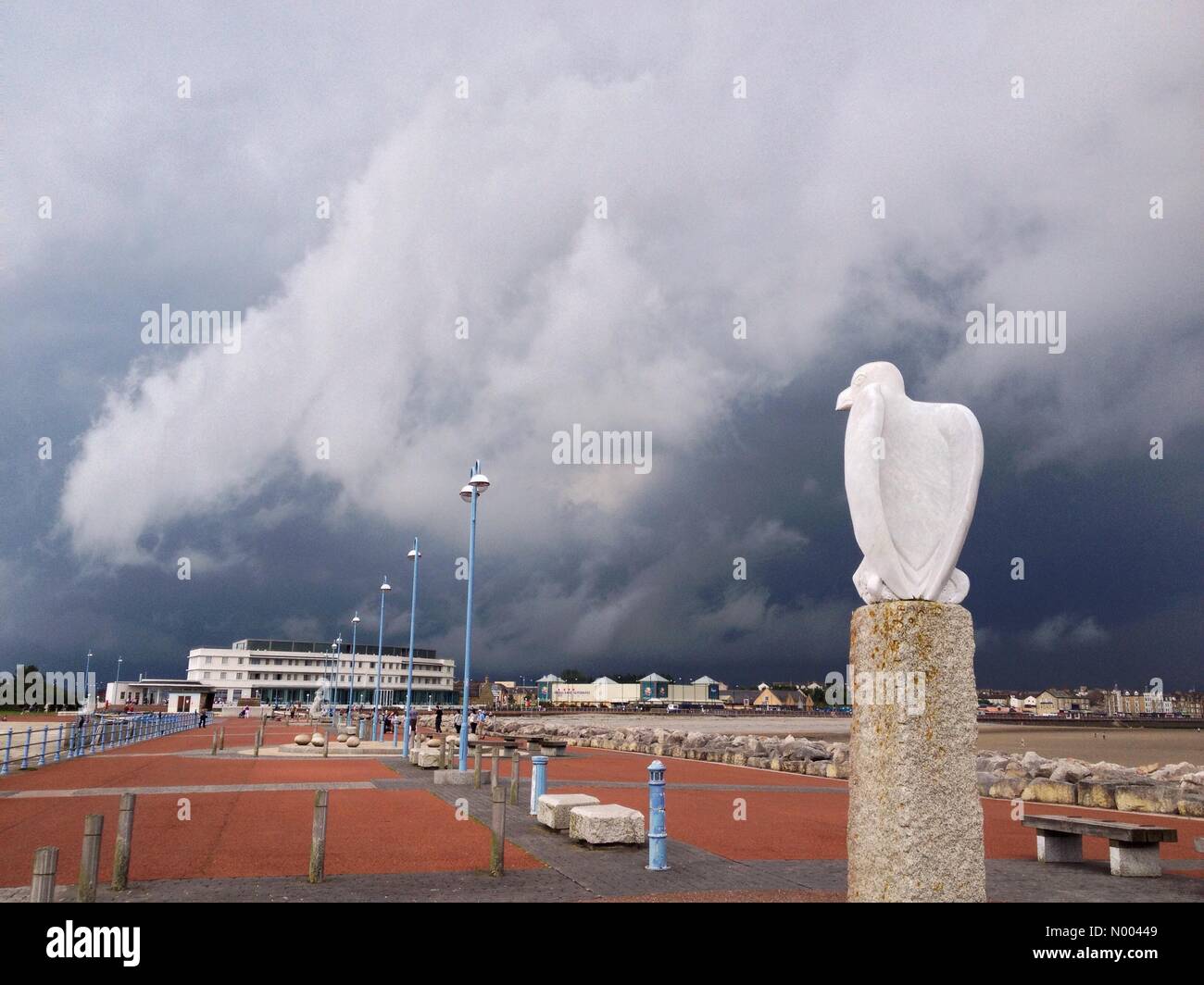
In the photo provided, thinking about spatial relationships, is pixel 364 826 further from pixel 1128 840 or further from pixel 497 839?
pixel 1128 840

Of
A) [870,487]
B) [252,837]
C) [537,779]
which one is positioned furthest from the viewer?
[537,779]

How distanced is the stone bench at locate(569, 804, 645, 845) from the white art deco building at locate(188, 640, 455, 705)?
11944cm

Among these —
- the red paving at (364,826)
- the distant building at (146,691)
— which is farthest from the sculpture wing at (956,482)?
the distant building at (146,691)

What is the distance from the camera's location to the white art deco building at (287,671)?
→ 427 ft

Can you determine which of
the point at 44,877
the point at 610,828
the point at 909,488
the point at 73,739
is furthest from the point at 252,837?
the point at 73,739

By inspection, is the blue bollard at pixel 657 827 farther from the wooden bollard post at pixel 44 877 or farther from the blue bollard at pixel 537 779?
the wooden bollard post at pixel 44 877

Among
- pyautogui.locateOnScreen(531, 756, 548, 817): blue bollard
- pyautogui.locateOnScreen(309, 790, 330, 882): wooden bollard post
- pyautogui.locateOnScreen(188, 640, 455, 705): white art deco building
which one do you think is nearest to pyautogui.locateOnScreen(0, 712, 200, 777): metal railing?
pyautogui.locateOnScreen(531, 756, 548, 817): blue bollard

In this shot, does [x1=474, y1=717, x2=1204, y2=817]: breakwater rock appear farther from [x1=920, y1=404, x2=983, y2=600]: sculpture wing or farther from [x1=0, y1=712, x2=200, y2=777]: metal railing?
[x1=0, y1=712, x2=200, y2=777]: metal railing

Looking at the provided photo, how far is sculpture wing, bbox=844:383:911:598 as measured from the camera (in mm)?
6820

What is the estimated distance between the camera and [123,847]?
8.74 m

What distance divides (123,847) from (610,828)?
552cm

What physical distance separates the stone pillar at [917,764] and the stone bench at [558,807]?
6766mm
